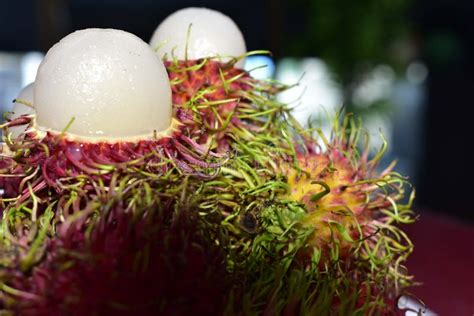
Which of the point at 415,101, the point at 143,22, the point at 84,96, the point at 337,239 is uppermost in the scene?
the point at 84,96

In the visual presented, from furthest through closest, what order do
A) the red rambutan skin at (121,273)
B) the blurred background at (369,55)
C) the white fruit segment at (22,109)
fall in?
1. the blurred background at (369,55)
2. the white fruit segment at (22,109)
3. the red rambutan skin at (121,273)

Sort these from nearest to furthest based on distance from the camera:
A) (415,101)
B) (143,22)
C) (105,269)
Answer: (105,269) < (143,22) < (415,101)

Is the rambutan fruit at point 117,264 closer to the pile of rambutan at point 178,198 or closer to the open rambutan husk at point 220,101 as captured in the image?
the pile of rambutan at point 178,198

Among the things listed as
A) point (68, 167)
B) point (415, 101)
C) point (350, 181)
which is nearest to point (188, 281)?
point (68, 167)

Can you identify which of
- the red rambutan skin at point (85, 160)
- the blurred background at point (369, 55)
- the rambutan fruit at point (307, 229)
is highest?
the red rambutan skin at point (85, 160)

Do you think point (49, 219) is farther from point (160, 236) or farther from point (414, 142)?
point (414, 142)

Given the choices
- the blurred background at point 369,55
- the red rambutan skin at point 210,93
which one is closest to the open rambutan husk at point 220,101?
the red rambutan skin at point 210,93

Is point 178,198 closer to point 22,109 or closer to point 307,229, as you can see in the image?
point 307,229
